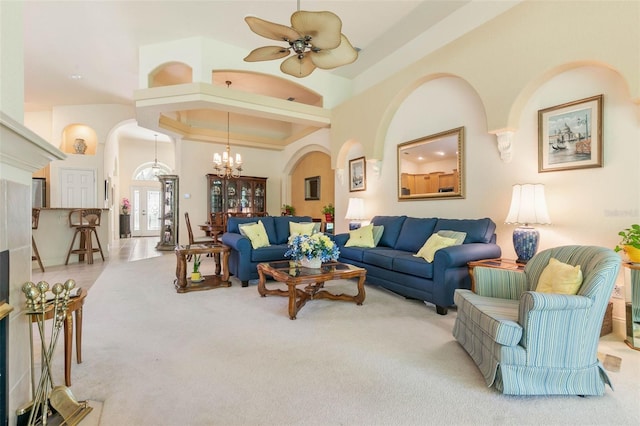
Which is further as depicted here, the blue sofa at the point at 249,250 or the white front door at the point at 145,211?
the white front door at the point at 145,211

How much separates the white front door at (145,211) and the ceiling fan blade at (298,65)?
1073cm

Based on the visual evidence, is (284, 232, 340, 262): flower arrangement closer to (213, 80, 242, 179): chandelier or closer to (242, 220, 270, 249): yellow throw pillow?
(242, 220, 270, 249): yellow throw pillow

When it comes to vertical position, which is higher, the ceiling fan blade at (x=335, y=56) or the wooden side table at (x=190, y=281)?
the ceiling fan blade at (x=335, y=56)

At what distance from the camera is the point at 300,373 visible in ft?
6.53

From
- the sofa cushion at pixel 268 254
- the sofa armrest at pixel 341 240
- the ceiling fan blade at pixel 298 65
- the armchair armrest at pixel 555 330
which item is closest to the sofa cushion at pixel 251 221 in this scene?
the sofa cushion at pixel 268 254

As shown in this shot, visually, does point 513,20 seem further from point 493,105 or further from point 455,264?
point 455,264

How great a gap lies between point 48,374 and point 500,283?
110 inches

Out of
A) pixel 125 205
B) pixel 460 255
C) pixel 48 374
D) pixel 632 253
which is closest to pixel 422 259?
pixel 460 255

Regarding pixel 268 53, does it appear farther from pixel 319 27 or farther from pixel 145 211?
pixel 145 211

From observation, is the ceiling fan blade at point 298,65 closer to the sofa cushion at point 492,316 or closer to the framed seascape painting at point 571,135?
the framed seascape painting at point 571,135

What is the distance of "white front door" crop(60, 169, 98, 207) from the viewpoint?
24.2 ft

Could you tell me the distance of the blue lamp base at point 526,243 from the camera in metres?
3.11

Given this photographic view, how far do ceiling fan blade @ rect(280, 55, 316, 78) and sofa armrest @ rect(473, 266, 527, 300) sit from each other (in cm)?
254

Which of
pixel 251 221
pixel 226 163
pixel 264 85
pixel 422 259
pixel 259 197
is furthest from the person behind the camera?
pixel 259 197
